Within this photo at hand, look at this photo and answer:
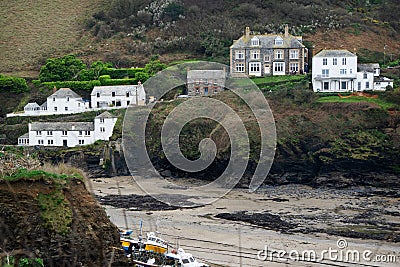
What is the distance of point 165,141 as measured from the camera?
2085 inches

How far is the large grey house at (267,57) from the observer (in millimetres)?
60781

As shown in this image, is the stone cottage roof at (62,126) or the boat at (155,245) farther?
the stone cottage roof at (62,126)

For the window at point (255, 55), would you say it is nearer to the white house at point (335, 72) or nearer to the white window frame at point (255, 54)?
the white window frame at point (255, 54)

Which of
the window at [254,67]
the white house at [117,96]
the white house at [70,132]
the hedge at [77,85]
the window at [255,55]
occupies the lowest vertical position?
the white house at [70,132]

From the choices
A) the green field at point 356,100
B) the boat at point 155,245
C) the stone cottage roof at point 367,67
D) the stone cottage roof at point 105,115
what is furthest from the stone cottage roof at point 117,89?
the boat at point 155,245

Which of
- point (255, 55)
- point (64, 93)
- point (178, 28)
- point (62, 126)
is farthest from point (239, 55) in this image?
point (178, 28)

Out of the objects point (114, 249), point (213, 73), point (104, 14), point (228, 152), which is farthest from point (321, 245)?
point (104, 14)

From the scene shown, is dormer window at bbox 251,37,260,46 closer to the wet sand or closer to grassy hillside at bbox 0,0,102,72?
the wet sand

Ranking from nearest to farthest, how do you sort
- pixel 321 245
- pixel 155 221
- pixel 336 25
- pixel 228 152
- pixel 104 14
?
1. pixel 321 245
2. pixel 155 221
3. pixel 228 152
4. pixel 336 25
5. pixel 104 14

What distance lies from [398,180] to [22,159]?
28202 mm

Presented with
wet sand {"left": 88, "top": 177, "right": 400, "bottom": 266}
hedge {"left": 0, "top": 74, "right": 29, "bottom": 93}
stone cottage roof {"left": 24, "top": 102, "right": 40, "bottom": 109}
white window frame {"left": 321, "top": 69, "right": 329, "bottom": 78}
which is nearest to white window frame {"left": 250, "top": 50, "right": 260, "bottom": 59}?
white window frame {"left": 321, "top": 69, "right": 329, "bottom": 78}

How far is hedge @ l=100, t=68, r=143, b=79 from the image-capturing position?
211ft

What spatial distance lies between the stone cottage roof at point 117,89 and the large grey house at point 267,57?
806cm

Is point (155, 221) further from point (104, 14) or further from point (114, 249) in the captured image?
point (104, 14)
